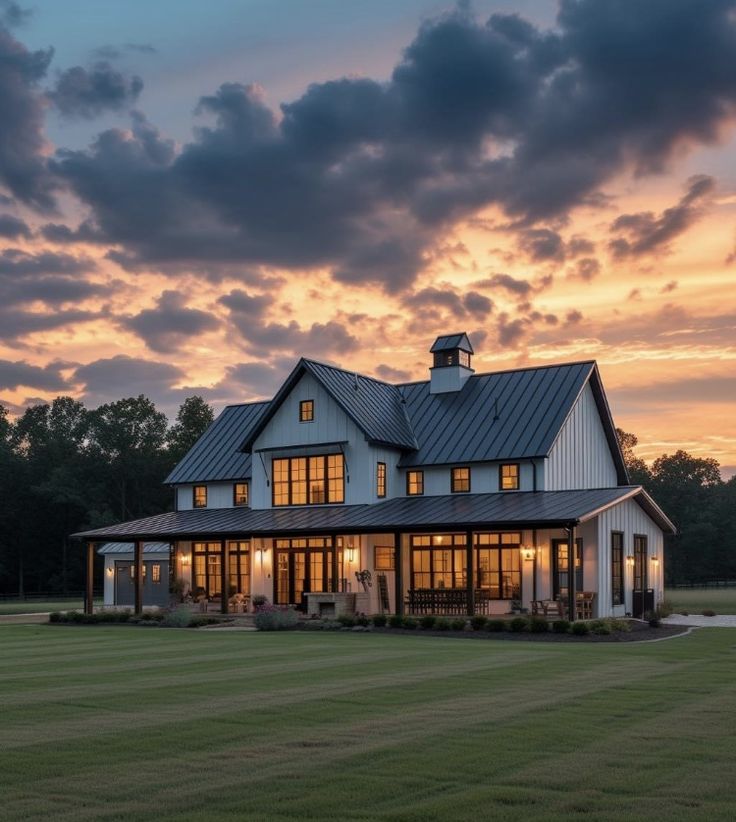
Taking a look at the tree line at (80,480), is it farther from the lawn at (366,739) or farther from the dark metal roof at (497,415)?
the lawn at (366,739)

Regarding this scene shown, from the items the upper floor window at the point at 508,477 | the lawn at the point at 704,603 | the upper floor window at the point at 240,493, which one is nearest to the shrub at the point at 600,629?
the upper floor window at the point at 508,477

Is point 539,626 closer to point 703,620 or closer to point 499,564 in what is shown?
point 499,564

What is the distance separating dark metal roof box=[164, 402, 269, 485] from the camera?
1918 inches

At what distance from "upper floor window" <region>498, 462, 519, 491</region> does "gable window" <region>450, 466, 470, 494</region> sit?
1.45 m

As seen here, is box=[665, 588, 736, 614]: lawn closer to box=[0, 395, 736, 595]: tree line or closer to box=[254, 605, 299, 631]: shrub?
box=[254, 605, 299, 631]: shrub

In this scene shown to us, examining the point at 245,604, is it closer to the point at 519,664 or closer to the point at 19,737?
the point at 519,664

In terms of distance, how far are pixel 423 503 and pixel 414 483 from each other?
2464 mm

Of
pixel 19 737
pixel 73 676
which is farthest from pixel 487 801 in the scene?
pixel 73 676

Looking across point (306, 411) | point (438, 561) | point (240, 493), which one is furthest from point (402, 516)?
point (240, 493)

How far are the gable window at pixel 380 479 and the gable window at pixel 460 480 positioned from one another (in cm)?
279

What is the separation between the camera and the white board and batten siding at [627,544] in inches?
1480

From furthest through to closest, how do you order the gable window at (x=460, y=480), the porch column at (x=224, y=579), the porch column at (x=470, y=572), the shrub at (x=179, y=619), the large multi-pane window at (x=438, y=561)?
1. the gable window at (x=460, y=480)
2. the porch column at (x=224, y=579)
3. the large multi-pane window at (x=438, y=561)
4. the shrub at (x=179, y=619)
5. the porch column at (x=470, y=572)

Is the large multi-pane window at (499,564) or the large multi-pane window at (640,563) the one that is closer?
the large multi-pane window at (499,564)

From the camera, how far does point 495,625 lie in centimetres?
3173
